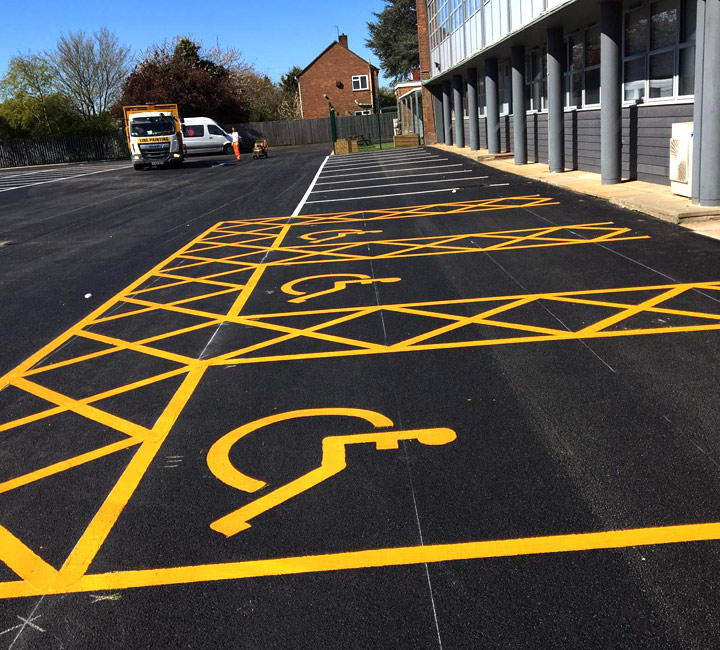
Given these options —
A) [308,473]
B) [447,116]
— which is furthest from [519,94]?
[308,473]

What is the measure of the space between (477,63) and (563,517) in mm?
26642

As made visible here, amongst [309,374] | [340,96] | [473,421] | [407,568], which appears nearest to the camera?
[407,568]

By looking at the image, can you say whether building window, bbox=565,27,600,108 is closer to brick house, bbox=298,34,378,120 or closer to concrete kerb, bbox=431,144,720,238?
concrete kerb, bbox=431,144,720,238

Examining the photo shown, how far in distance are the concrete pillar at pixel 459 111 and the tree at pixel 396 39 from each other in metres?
36.9

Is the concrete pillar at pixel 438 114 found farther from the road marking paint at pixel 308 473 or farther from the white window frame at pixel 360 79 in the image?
the road marking paint at pixel 308 473

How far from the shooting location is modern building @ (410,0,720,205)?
36.7ft

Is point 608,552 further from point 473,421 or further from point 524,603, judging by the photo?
point 473,421

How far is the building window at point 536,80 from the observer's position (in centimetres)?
2241

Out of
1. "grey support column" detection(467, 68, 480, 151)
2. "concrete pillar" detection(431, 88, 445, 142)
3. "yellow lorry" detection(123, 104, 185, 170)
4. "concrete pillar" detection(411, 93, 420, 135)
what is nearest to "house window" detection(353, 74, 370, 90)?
"concrete pillar" detection(411, 93, 420, 135)

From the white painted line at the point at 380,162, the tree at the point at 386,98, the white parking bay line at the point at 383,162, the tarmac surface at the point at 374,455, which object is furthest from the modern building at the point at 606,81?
the tree at the point at 386,98

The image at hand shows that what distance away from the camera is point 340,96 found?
7388 cm

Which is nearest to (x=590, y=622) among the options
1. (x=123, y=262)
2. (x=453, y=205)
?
(x=123, y=262)

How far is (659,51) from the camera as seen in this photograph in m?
14.1

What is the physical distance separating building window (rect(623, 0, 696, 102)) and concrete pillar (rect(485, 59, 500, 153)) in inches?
398
